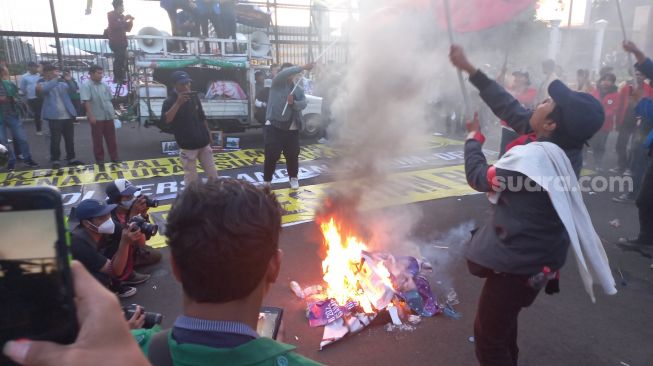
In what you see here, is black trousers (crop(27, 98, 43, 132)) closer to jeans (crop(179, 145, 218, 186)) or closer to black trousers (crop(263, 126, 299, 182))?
jeans (crop(179, 145, 218, 186))

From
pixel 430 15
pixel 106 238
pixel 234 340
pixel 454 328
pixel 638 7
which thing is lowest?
pixel 454 328

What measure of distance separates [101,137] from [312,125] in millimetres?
5138

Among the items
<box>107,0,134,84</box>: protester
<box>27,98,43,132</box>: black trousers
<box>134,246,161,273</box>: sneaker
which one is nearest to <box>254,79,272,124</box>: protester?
<box>107,0,134,84</box>: protester

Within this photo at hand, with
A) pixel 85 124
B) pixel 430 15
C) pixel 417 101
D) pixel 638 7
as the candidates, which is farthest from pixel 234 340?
pixel 638 7

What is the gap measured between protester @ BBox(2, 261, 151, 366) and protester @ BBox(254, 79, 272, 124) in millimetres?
10012

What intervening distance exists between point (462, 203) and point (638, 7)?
39.0 feet

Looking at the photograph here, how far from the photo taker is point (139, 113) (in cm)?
973

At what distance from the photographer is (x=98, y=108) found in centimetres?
820

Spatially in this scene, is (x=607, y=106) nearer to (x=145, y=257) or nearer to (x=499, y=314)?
(x=499, y=314)

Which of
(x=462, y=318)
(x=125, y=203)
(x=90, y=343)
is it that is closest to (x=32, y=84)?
(x=125, y=203)

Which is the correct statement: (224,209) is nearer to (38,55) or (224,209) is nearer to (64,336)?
(64,336)

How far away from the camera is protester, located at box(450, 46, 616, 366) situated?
7.33 ft

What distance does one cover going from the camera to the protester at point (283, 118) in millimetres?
6535

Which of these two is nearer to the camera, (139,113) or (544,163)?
(544,163)
